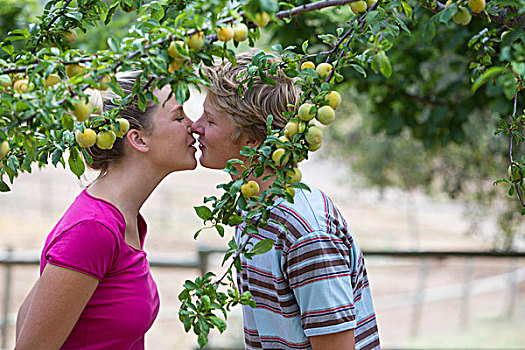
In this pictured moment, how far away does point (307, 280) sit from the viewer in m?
0.99

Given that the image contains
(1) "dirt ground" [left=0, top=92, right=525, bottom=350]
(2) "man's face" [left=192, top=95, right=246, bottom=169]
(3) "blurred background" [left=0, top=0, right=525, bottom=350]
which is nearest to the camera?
(2) "man's face" [left=192, top=95, right=246, bottom=169]

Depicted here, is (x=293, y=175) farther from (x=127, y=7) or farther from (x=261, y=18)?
(x=127, y=7)

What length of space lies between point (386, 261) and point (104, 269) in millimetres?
2465

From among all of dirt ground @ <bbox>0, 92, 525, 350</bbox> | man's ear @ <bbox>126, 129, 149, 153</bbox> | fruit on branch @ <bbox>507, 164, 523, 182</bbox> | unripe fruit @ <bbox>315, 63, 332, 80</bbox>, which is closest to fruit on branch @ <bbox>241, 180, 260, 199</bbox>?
unripe fruit @ <bbox>315, 63, 332, 80</bbox>

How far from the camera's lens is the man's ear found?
3.86ft

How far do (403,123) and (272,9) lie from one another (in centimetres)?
209

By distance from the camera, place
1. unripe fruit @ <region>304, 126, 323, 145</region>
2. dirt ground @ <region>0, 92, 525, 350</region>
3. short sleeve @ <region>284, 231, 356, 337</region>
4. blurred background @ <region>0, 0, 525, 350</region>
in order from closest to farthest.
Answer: unripe fruit @ <region>304, 126, 323, 145</region>
short sleeve @ <region>284, 231, 356, 337</region>
blurred background @ <region>0, 0, 525, 350</region>
dirt ground @ <region>0, 92, 525, 350</region>

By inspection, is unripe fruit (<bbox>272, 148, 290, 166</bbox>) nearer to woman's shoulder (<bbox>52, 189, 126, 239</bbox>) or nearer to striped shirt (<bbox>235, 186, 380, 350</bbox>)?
striped shirt (<bbox>235, 186, 380, 350</bbox>)

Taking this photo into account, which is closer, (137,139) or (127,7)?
(127,7)

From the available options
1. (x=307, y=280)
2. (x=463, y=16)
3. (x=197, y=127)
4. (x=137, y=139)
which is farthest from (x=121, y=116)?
(x=463, y=16)

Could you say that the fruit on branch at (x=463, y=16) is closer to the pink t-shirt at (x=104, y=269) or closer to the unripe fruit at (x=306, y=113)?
the unripe fruit at (x=306, y=113)

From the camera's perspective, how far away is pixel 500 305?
445 centimetres

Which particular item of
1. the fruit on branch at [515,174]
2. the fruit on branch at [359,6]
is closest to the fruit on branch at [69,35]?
the fruit on branch at [359,6]

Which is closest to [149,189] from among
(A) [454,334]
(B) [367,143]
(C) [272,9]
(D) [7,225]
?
(C) [272,9]
